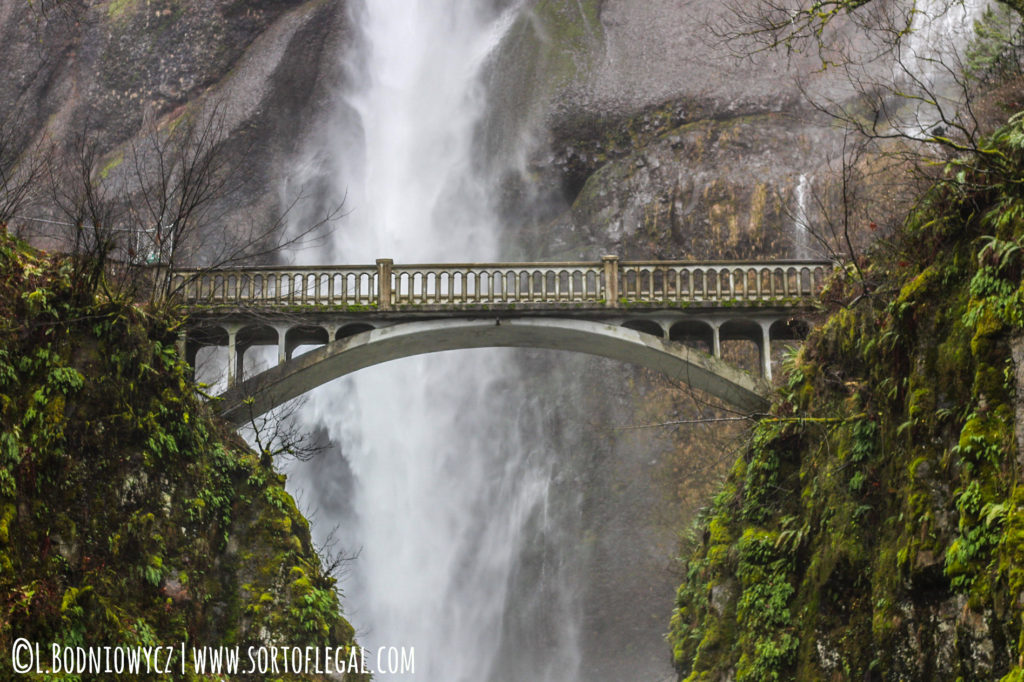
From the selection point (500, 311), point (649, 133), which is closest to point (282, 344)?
point (500, 311)

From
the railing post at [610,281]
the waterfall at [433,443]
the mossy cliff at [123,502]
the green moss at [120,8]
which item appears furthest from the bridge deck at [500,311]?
the green moss at [120,8]

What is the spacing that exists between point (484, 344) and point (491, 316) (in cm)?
121

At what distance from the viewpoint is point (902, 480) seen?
1266 centimetres

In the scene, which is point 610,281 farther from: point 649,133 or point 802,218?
point 649,133

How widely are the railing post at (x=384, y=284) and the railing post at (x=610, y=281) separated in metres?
4.66

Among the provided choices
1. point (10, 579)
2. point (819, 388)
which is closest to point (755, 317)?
point (819, 388)

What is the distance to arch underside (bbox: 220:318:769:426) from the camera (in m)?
21.5

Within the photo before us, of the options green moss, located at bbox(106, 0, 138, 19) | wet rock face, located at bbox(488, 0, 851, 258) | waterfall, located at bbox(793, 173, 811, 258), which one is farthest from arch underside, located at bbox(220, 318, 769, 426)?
green moss, located at bbox(106, 0, 138, 19)

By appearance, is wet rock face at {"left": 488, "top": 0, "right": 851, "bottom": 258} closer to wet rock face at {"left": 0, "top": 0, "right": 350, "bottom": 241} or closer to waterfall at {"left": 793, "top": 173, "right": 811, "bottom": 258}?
waterfall at {"left": 793, "top": 173, "right": 811, "bottom": 258}

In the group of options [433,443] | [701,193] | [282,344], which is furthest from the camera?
[433,443]

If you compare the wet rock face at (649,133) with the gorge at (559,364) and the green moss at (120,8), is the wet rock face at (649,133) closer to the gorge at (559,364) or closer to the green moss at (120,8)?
the gorge at (559,364)

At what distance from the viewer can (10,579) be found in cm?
1241

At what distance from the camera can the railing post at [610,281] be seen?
22141 millimetres

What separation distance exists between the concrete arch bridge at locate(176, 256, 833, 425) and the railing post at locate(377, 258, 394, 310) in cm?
3
